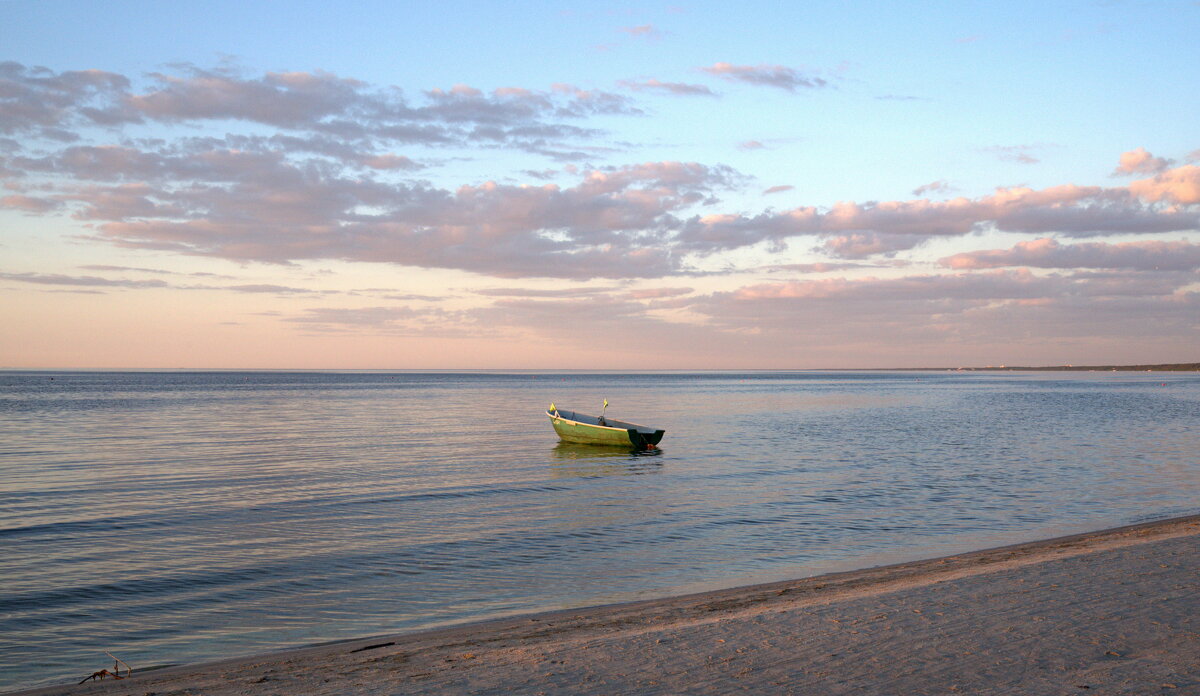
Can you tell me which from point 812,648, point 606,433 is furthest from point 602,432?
point 812,648

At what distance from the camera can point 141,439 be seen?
3816 cm

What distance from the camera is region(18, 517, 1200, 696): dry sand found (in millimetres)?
7359

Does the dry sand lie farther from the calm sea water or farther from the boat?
the boat

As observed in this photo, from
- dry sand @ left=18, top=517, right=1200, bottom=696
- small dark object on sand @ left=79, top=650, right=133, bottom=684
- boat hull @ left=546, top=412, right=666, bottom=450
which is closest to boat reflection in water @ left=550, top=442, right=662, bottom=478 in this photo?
boat hull @ left=546, top=412, right=666, bottom=450

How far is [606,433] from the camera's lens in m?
38.5

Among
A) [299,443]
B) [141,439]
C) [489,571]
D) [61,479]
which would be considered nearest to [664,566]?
[489,571]

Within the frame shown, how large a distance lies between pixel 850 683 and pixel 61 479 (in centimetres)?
2595

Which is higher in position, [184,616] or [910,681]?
[910,681]

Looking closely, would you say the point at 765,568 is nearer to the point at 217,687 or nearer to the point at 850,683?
the point at 850,683

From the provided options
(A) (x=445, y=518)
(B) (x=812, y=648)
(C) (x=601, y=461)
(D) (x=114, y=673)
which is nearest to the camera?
(B) (x=812, y=648)

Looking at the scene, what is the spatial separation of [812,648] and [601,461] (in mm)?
25338

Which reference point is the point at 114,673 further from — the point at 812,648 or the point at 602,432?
the point at 602,432

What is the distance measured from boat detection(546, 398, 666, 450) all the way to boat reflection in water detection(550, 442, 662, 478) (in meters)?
0.29

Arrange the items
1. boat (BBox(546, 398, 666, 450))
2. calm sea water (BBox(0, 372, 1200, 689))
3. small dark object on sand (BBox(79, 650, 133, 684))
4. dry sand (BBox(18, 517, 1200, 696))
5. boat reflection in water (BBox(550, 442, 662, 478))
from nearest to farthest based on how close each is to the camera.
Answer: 1. dry sand (BBox(18, 517, 1200, 696))
2. small dark object on sand (BBox(79, 650, 133, 684))
3. calm sea water (BBox(0, 372, 1200, 689))
4. boat reflection in water (BBox(550, 442, 662, 478))
5. boat (BBox(546, 398, 666, 450))
